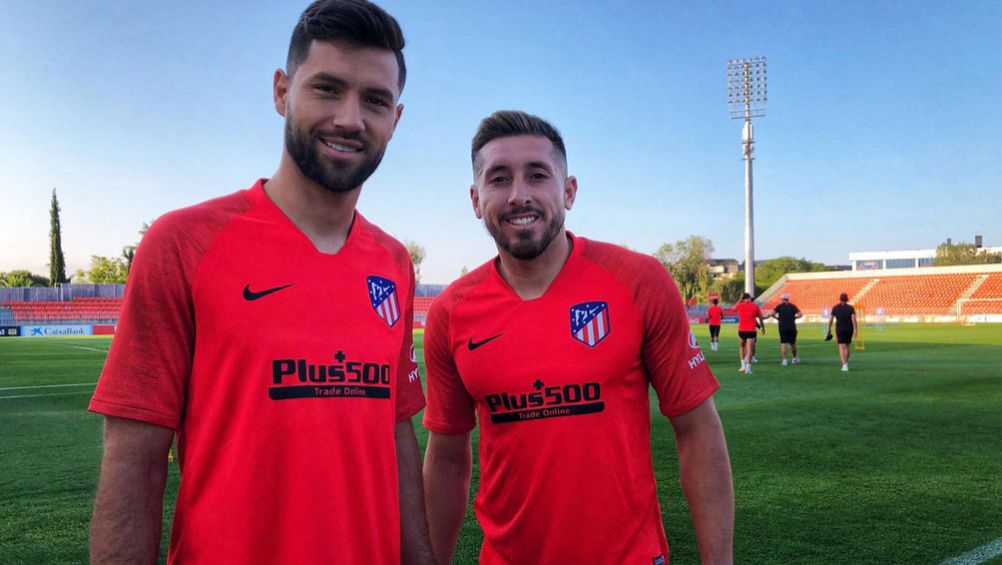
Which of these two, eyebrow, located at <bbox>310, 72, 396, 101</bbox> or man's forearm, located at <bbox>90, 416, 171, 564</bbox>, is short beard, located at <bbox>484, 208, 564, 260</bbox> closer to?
eyebrow, located at <bbox>310, 72, 396, 101</bbox>

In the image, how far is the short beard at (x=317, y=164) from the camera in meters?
1.90

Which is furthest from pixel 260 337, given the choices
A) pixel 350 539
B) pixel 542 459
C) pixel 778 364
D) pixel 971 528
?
pixel 778 364

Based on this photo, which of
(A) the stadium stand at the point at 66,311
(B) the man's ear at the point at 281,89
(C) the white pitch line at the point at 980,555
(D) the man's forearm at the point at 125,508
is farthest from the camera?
(A) the stadium stand at the point at 66,311

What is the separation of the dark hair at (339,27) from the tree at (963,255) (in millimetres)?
119199

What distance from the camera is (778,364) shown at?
64.1 feet

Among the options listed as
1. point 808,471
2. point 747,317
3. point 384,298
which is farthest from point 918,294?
point 384,298

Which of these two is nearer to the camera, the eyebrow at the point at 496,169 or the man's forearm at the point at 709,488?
the man's forearm at the point at 709,488

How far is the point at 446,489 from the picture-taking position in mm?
2775

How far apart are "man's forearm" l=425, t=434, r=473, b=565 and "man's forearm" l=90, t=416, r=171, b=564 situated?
1290mm

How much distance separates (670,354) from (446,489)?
1.06 metres

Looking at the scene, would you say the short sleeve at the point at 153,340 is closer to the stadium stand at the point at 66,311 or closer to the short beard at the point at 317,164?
the short beard at the point at 317,164

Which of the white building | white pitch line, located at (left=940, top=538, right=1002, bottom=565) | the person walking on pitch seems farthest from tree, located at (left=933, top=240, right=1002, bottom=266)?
white pitch line, located at (left=940, top=538, right=1002, bottom=565)

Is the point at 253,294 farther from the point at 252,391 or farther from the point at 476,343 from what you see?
the point at 476,343

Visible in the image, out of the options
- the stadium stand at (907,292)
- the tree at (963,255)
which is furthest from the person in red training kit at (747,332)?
the tree at (963,255)
